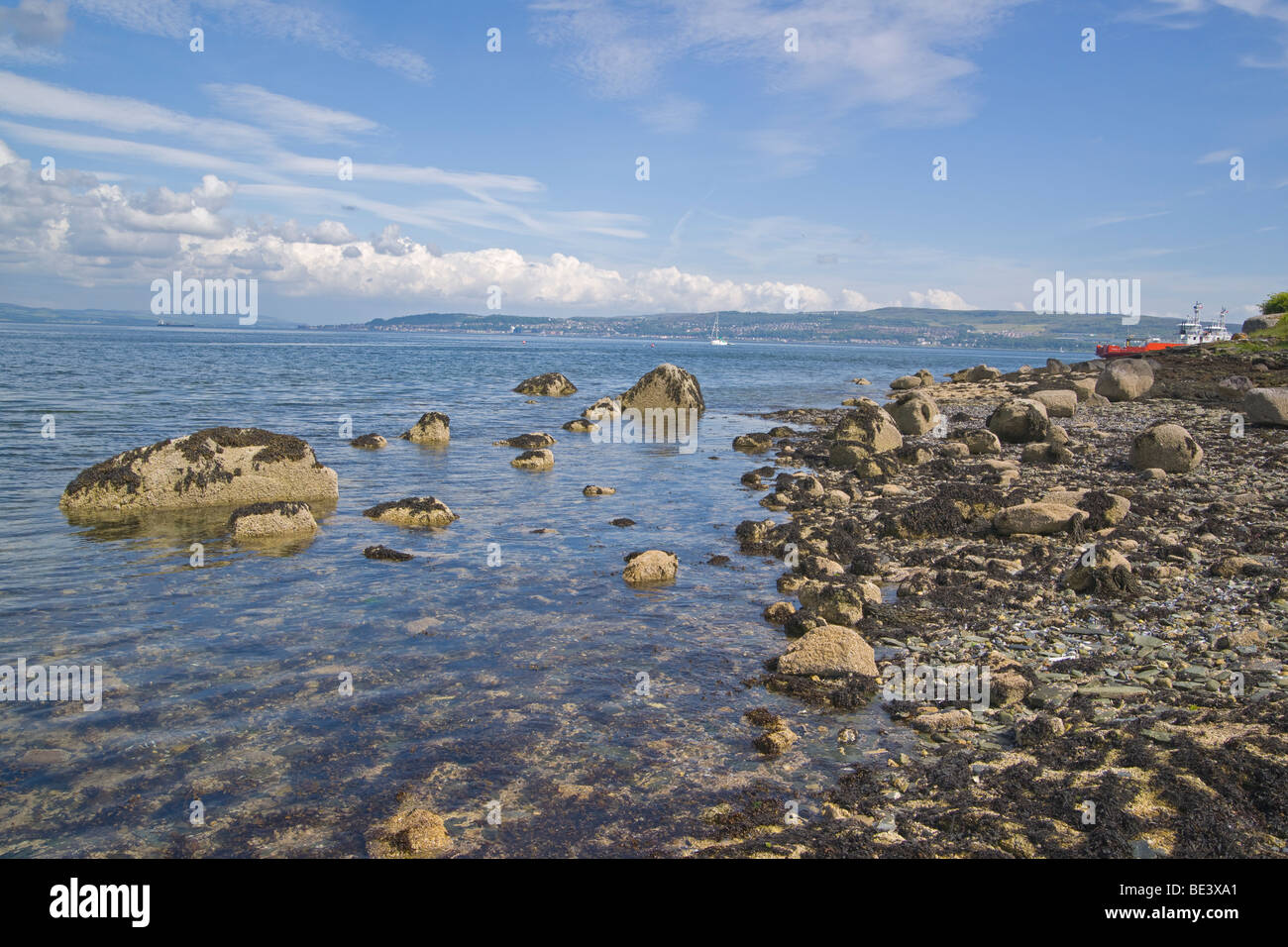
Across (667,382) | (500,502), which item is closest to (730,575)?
(500,502)

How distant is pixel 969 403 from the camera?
45938mm

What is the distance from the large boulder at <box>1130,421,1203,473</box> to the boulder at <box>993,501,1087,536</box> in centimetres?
726

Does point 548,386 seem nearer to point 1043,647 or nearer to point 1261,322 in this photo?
point 1043,647

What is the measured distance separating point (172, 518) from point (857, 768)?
1633 centimetres

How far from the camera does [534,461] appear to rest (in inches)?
1037

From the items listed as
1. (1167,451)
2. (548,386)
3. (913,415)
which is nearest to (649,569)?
(1167,451)

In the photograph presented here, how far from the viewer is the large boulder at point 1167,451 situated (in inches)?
825

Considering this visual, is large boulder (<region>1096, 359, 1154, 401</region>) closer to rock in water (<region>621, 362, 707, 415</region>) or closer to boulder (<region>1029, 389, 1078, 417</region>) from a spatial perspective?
boulder (<region>1029, 389, 1078, 417</region>)

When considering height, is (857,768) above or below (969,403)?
below

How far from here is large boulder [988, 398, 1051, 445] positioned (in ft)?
90.4

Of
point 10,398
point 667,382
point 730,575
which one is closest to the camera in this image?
point 730,575

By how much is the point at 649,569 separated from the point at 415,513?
6.68m

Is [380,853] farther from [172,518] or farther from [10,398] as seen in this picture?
[10,398]

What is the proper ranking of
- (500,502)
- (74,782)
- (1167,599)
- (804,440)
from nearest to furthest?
(74,782) → (1167,599) → (500,502) → (804,440)
